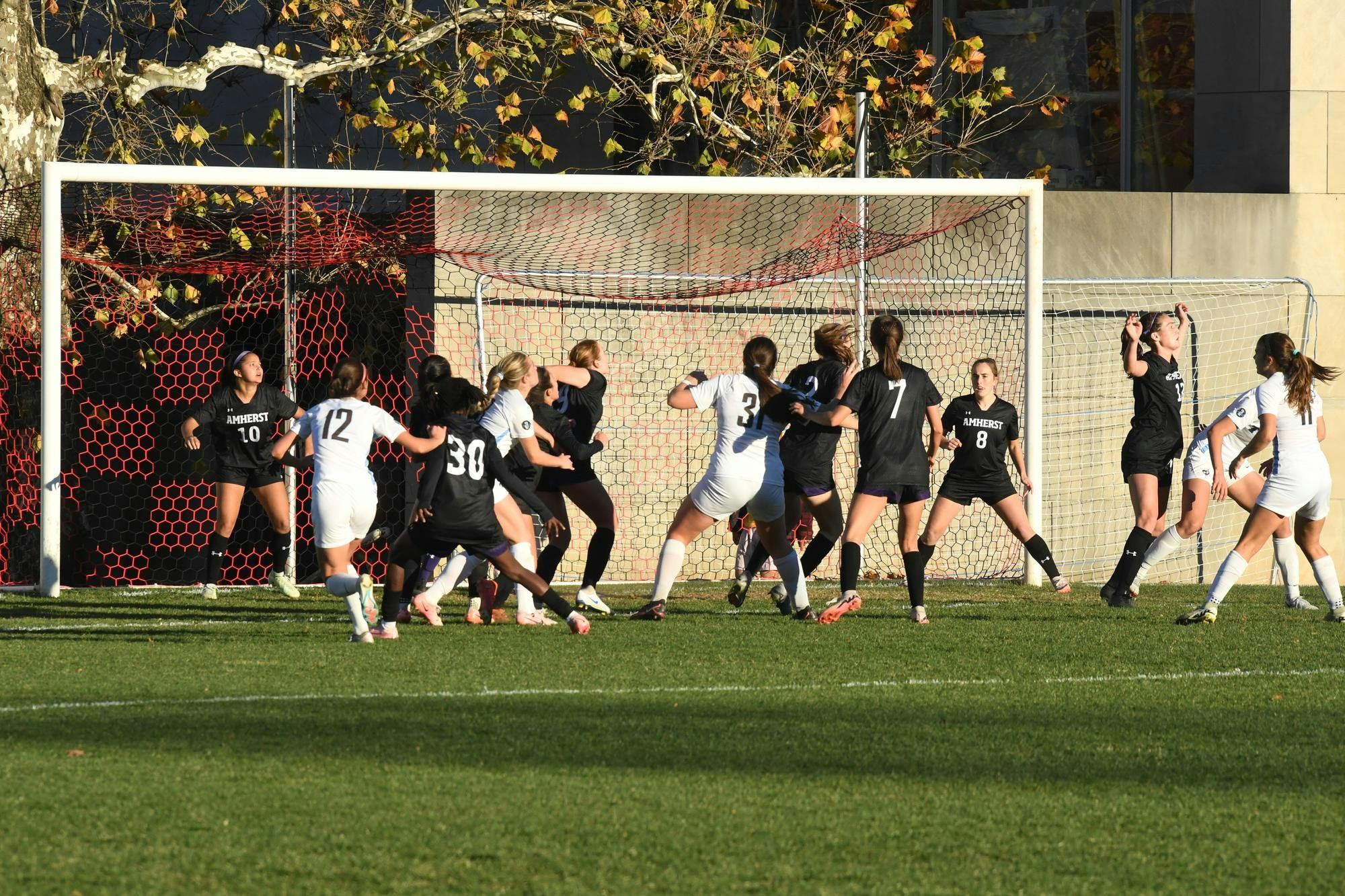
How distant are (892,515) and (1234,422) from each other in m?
5.70

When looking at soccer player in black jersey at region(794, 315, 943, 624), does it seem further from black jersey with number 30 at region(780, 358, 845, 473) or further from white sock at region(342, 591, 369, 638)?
white sock at region(342, 591, 369, 638)

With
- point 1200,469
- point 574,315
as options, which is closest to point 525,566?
point 1200,469

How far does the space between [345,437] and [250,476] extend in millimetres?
3429

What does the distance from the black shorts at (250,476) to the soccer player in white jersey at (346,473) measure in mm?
3183

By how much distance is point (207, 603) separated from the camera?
12125 millimetres

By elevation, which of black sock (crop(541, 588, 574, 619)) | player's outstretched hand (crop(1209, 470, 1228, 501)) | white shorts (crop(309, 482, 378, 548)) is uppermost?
player's outstretched hand (crop(1209, 470, 1228, 501))

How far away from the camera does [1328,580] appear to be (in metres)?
10.5

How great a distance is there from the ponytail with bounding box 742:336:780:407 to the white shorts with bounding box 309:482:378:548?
2467 millimetres

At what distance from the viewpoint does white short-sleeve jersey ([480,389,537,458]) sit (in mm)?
10133

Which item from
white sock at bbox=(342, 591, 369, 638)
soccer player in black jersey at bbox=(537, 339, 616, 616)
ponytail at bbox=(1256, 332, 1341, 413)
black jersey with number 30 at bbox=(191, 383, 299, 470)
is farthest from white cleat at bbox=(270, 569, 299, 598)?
ponytail at bbox=(1256, 332, 1341, 413)

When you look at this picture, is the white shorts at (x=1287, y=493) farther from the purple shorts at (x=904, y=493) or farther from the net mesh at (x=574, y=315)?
the net mesh at (x=574, y=315)

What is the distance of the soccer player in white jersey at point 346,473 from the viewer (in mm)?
9289

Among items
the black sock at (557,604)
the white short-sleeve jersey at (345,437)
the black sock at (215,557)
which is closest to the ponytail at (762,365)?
the black sock at (557,604)

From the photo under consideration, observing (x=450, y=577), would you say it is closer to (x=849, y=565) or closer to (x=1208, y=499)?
(x=849, y=565)
